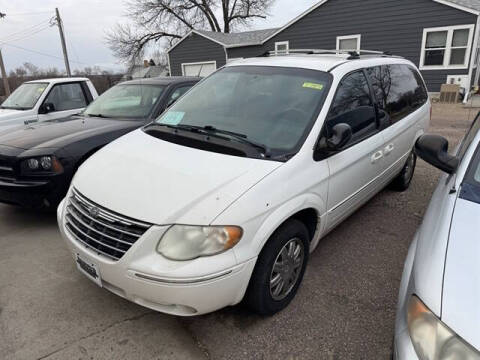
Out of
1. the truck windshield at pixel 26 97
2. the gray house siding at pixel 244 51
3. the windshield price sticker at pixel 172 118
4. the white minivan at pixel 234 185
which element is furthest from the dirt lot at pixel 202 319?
the gray house siding at pixel 244 51

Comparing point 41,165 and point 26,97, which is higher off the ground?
point 26,97

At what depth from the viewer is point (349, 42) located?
1562cm

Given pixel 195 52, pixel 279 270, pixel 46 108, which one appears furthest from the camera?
pixel 195 52

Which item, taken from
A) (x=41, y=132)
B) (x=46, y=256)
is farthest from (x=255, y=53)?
(x=46, y=256)

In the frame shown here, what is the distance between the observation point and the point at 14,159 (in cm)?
362

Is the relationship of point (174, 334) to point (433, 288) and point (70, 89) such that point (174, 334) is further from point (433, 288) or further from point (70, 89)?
point (70, 89)

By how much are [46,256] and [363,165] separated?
3117 mm

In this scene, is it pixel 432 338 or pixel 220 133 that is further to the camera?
pixel 220 133

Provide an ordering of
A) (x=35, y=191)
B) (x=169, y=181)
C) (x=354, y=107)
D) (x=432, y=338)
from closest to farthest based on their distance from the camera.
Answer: (x=432, y=338), (x=169, y=181), (x=354, y=107), (x=35, y=191)

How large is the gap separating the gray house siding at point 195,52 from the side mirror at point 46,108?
15.1 meters

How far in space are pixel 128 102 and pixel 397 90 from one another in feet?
11.7

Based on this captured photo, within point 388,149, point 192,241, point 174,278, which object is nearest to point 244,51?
point 388,149

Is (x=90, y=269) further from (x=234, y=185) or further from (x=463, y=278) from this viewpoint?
(x=463, y=278)

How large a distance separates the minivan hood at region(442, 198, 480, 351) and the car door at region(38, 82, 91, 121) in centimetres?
631
